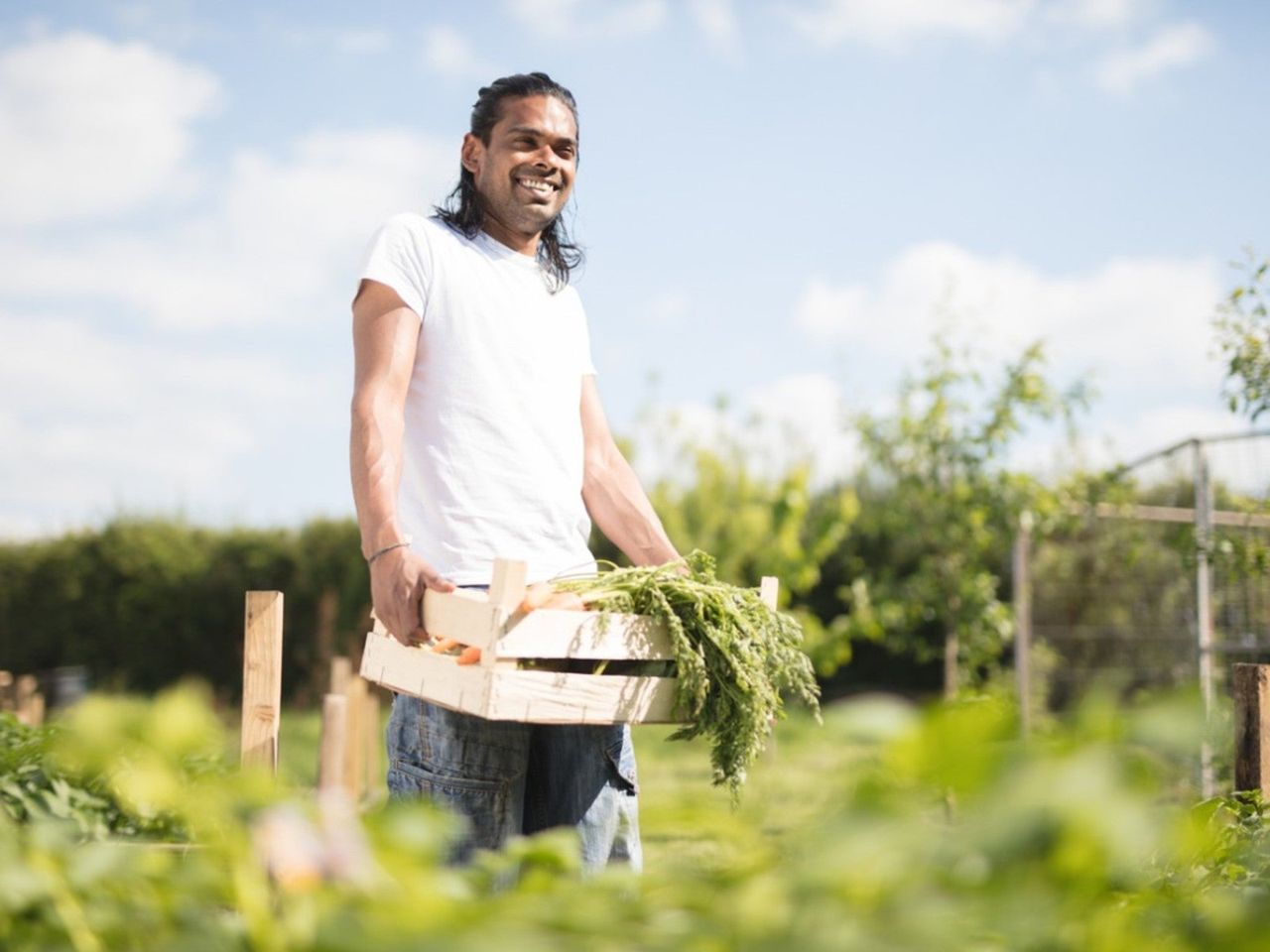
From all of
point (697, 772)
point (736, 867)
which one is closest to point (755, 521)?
point (697, 772)

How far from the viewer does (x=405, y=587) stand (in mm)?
2166

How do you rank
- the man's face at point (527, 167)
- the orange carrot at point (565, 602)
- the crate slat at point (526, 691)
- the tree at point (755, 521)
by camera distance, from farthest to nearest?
the tree at point (755, 521)
the man's face at point (527, 167)
the orange carrot at point (565, 602)
the crate slat at point (526, 691)

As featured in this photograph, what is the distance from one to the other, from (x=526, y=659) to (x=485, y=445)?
50cm

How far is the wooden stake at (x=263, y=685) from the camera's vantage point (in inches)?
92.8

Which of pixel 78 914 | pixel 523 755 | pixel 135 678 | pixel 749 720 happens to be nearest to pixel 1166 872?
pixel 749 720

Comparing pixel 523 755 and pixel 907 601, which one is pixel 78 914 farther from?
pixel 907 601

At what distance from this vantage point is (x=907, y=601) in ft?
29.3

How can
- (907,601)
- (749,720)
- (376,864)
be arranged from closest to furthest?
(376,864) < (749,720) < (907,601)

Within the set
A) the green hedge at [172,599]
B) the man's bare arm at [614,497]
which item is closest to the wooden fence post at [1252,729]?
the man's bare arm at [614,497]

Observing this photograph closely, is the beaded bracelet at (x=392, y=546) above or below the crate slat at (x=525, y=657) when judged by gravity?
above

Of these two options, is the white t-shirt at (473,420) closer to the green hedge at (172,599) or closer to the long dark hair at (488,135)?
the long dark hair at (488,135)

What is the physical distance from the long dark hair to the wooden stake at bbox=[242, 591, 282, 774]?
2.95 feet

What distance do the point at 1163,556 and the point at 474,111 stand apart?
671 cm

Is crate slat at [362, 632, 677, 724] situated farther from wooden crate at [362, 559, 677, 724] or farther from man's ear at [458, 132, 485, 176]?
man's ear at [458, 132, 485, 176]
